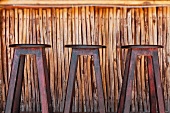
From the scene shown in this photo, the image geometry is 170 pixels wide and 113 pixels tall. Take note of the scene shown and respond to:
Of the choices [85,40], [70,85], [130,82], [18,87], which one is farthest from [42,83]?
[85,40]

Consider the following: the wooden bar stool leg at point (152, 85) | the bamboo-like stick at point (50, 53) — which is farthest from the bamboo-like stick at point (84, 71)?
the wooden bar stool leg at point (152, 85)

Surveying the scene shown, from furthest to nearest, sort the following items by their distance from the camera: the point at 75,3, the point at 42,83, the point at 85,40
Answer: the point at 85,40 < the point at 75,3 < the point at 42,83

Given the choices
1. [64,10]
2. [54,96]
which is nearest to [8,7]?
[64,10]

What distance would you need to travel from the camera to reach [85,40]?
3895 mm

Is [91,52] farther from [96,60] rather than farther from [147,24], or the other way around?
[147,24]

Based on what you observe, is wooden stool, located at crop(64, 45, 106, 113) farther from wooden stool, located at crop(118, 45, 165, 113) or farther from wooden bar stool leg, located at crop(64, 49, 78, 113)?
wooden stool, located at crop(118, 45, 165, 113)

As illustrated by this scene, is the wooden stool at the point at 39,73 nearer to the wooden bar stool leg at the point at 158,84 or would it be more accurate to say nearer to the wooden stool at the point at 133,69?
the wooden stool at the point at 133,69

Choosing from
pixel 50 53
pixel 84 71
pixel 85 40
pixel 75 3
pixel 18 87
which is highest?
pixel 75 3

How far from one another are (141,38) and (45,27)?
1.01 m

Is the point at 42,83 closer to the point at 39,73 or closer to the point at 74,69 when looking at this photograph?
the point at 39,73

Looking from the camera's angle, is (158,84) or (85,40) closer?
(158,84)

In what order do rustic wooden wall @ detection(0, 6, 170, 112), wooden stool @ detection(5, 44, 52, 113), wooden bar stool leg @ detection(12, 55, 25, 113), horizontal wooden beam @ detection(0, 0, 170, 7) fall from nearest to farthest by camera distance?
1. wooden stool @ detection(5, 44, 52, 113)
2. wooden bar stool leg @ detection(12, 55, 25, 113)
3. horizontal wooden beam @ detection(0, 0, 170, 7)
4. rustic wooden wall @ detection(0, 6, 170, 112)

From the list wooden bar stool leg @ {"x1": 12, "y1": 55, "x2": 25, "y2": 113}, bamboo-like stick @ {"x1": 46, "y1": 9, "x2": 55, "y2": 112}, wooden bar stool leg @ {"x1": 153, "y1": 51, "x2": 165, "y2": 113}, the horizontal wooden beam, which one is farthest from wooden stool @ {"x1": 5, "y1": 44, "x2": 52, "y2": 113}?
wooden bar stool leg @ {"x1": 153, "y1": 51, "x2": 165, "y2": 113}

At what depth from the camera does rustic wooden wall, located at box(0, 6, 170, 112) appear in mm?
3891
